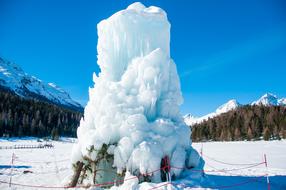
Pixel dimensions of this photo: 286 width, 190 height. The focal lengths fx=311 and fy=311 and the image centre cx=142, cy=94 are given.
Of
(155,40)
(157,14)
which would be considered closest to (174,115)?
(155,40)

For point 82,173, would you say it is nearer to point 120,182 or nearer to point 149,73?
point 120,182

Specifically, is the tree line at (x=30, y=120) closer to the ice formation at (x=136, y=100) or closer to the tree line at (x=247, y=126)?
the tree line at (x=247, y=126)

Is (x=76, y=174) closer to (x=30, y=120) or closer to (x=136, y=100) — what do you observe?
(x=136, y=100)

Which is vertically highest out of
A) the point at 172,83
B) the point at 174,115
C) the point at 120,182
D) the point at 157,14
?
the point at 157,14

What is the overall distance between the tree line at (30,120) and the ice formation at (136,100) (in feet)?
213

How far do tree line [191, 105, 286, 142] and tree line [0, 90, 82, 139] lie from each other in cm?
4157

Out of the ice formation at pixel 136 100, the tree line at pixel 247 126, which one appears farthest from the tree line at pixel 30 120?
the ice formation at pixel 136 100

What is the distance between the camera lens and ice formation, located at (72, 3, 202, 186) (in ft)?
46.9

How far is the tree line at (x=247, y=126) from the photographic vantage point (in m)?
68.8

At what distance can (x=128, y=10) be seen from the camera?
1653 centimetres

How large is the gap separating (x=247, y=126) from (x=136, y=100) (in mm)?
67173

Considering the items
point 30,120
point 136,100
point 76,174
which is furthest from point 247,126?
point 76,174

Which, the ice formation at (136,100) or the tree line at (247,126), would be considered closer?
the ice formation at (136,100)

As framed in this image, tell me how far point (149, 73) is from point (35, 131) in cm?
7617
